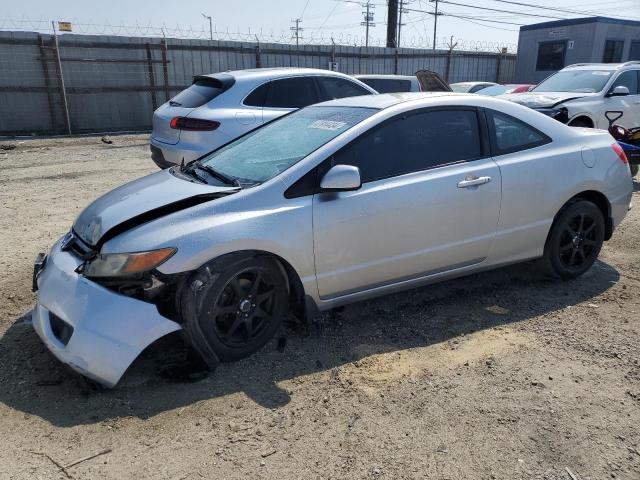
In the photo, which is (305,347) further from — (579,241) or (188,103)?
(188,103)

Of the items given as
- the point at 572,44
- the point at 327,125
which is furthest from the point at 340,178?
the point at 572,44

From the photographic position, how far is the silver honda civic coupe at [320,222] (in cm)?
295

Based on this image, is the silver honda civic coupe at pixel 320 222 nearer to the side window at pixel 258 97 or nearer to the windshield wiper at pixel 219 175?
the windshield wiper at pixel 219 175

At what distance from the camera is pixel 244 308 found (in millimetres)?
3223

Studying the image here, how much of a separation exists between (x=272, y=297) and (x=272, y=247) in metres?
0.36

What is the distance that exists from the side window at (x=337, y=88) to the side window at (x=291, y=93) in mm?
144

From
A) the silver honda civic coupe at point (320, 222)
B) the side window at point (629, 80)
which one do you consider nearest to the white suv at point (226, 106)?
the silver honda civic coupe at point (320, 222)

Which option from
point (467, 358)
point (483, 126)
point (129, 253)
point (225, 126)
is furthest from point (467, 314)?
point (225, 126)

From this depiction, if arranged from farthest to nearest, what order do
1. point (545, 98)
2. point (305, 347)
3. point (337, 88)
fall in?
point (545, 98)
point (337, 88)
point (305, 347)

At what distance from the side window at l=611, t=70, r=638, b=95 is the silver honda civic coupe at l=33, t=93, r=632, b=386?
254 inches

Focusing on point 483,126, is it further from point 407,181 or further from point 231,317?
point 231,317

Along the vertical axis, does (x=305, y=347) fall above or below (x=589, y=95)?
below

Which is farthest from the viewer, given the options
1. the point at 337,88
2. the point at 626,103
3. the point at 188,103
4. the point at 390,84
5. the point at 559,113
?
the point at 390,84

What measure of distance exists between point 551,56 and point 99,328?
26.2m
